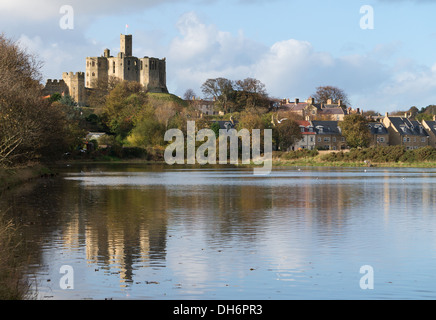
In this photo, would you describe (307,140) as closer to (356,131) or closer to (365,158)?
A: (356,131)

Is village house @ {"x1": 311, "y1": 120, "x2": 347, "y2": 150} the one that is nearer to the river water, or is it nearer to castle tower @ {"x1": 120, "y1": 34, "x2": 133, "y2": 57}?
castle tower @ {"x1": 120, "y1": 34, "x2": 133, "y2": 57}

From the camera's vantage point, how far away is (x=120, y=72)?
182 m

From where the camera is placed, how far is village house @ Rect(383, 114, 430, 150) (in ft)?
450

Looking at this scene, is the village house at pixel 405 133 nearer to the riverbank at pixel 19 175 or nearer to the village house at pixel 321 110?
the village house at pixel 321 110

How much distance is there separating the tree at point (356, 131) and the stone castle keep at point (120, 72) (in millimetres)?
75773

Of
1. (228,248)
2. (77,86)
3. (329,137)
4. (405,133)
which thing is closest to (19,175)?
(228,248)

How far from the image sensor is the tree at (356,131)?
118750 millimetres

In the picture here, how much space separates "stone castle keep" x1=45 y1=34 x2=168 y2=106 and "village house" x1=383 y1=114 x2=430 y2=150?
72065 millimetres

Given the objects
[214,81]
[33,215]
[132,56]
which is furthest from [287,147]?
[33,215]

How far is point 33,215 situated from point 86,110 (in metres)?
130

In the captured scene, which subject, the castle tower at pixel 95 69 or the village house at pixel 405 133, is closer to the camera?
the village house at pixel 405 133

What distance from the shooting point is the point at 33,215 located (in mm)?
26656

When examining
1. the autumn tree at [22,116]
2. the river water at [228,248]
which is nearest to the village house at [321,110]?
the autumn tree at [22,116]

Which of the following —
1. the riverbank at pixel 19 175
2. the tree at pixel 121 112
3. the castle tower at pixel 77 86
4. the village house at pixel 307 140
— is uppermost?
the castle tower at pixel 77 86
